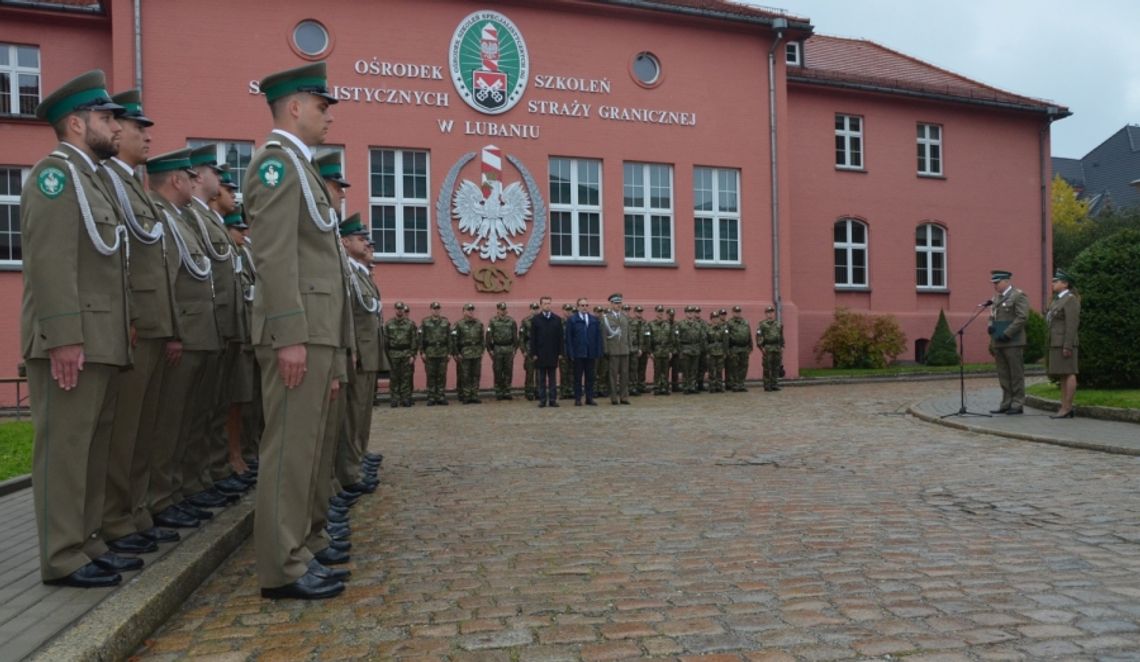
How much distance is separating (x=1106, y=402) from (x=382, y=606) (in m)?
11.8

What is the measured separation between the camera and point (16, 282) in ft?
66.4

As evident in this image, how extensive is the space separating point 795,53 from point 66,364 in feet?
94.2

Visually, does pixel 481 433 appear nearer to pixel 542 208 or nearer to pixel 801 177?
pixel 542 208

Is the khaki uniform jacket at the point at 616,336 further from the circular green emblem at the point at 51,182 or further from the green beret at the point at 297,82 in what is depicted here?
the circular green emblem at the point at 51,182

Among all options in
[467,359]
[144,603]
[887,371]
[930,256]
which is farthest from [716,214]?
[144,603]

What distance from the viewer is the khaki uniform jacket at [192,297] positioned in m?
5.91

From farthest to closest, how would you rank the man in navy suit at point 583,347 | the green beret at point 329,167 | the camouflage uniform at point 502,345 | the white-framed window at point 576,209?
the white-framed window at point 576,209, the camouflage uniform at point 502,345, the man in navy suit at point 583,347, the green beret at point 329,167

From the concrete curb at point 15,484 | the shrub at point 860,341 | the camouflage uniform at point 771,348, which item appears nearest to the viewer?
the concrete curb at point 15,484

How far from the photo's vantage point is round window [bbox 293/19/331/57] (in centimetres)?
2144

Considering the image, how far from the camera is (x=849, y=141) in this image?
2958 cm

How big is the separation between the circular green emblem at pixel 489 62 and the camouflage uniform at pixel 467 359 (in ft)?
20.4

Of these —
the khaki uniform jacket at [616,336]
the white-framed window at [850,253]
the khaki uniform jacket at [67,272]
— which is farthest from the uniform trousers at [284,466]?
the white-framed window at [850,253]

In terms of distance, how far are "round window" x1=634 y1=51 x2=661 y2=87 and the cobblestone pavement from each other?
16234 mm

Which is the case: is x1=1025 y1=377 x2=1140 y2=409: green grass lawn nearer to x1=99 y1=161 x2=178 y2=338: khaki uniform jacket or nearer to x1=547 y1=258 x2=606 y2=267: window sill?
x1=547 y1=258 x2=606 y2=267: window sill
